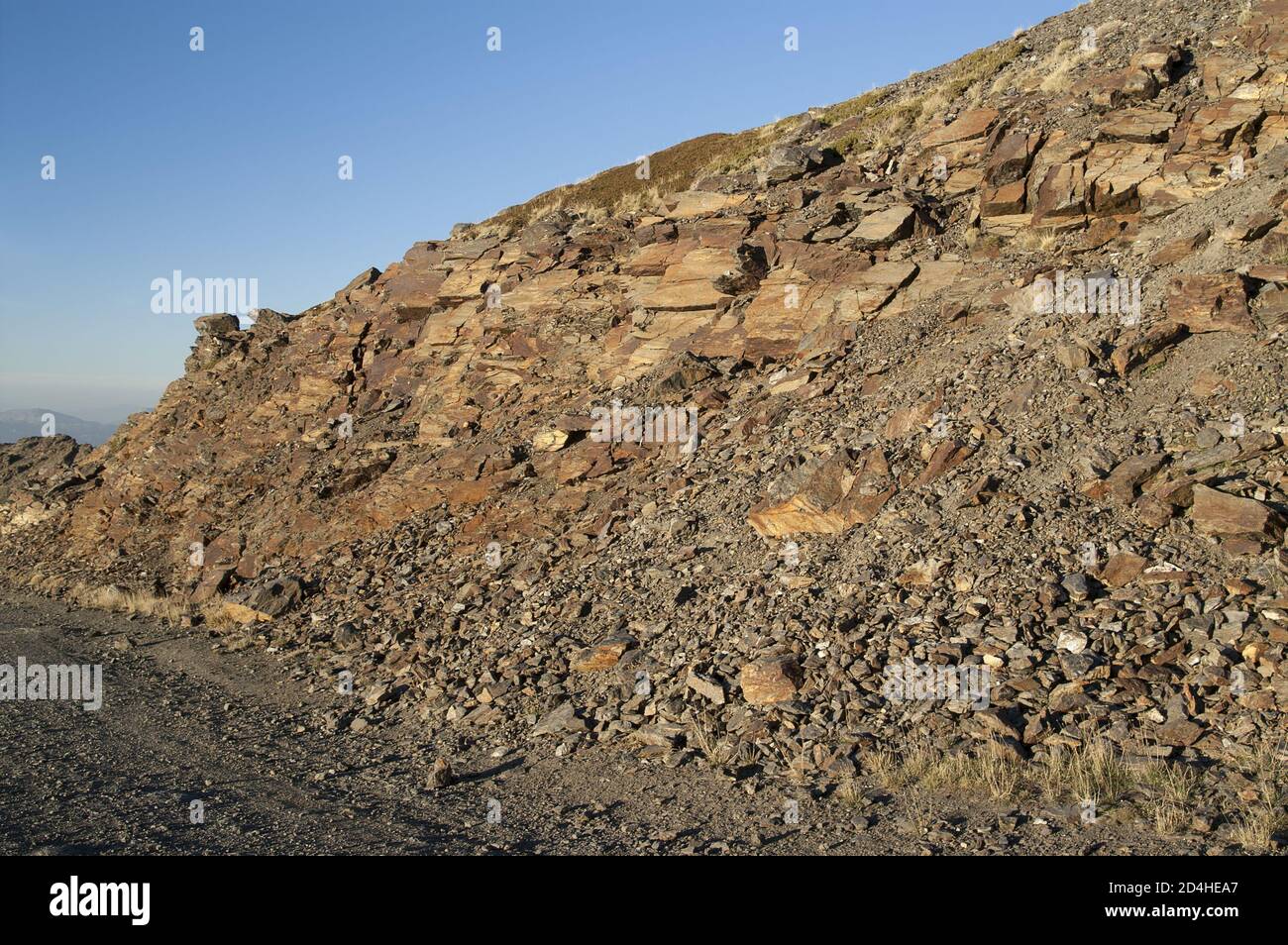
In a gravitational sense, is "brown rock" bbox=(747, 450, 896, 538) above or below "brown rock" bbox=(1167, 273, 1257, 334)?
below

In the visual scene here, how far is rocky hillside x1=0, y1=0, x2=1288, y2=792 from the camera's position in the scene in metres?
8.02

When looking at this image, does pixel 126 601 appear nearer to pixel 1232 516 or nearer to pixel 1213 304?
pixel 1232 516

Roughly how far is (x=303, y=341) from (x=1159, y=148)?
20.1 m

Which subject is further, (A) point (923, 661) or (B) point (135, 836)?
(A) point (923, 661)

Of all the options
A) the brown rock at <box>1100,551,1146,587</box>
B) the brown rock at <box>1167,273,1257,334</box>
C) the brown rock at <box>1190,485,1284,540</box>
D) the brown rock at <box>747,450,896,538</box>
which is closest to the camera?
the brown rock at <box>1190,485,1284,540</box>

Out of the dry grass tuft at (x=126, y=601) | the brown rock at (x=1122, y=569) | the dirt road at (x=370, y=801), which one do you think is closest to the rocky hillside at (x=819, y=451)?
the brown rock at (x=1122, y=569)

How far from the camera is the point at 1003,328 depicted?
41.3 feet

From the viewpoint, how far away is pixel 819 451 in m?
11.6

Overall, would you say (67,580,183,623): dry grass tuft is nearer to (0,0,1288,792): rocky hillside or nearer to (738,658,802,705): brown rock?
(0,0,1288,792): rocky hillside

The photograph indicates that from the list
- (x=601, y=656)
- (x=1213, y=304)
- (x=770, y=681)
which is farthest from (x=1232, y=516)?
(x=601, y=656)

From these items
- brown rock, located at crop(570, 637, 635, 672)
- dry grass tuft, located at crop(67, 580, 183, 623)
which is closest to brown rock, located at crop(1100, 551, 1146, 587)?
brown rock, located at crop(570, 637, 635, 672)
